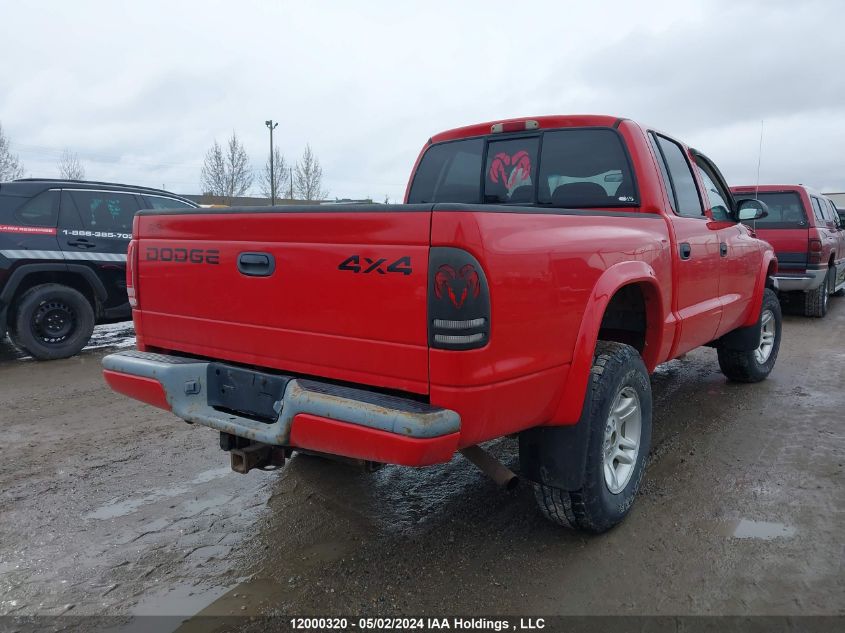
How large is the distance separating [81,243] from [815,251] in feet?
32.3

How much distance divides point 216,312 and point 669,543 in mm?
2387

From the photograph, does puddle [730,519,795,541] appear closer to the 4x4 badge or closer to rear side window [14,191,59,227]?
the 4x4 badge

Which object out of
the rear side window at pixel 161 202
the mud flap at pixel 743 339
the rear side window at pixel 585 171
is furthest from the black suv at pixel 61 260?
the mud flap at pixel 743 339

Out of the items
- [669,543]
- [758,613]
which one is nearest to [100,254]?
[669,543]

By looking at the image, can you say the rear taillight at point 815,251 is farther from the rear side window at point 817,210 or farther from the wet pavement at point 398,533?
the wet pavement at point 398,533

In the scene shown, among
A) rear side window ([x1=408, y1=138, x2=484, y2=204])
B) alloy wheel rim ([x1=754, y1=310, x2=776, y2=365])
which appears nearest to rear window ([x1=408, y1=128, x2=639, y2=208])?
rear side window ([x1=408, y1=138, x2=484, y2=204])

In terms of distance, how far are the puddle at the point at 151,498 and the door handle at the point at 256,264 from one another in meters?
1.49

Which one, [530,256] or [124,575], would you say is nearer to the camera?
[530,256]

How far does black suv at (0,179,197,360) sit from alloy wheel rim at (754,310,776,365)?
6858 mm

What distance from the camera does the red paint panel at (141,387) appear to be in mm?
2824

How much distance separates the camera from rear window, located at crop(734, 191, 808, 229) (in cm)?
927

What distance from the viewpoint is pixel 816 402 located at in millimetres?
5164

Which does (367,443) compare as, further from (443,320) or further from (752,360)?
(752,360)

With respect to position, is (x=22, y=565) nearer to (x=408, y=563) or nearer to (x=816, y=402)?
(x=408, y=563)
